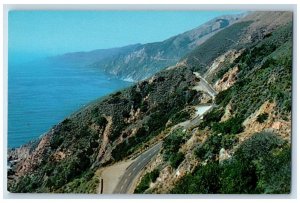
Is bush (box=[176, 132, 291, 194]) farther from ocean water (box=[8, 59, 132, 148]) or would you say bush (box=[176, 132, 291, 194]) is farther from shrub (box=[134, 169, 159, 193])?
ocean water (box=[8, 59, 132, 148])

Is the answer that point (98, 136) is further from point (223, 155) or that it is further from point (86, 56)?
point (223, 155)

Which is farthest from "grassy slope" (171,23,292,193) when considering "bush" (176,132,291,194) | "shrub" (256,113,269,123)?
"shrub" (256,113,269,123)

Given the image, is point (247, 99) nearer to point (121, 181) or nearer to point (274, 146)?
point (274, 146)

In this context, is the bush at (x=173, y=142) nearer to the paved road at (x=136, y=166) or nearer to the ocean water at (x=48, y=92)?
the paved road at (x=136, y=166)

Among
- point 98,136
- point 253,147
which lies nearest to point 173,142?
point 253,147

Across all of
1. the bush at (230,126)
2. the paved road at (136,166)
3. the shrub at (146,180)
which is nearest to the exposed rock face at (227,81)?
the bush at (230,126)

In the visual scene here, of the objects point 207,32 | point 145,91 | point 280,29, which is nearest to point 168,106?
point 145,91
